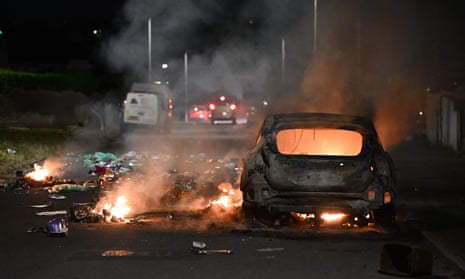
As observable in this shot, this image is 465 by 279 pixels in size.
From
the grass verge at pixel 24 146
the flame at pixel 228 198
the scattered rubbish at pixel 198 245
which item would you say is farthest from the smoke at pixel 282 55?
the scattered rubbish at pixel 198 245

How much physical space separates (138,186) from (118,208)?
295cm

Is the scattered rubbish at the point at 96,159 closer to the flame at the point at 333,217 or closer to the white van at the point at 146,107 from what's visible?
the flame at the point at 333,217

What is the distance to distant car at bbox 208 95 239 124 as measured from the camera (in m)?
41.9

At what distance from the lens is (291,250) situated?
882cm

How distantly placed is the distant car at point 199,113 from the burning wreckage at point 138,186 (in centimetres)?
2469

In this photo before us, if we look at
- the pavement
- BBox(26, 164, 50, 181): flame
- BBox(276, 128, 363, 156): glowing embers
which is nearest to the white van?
the pavement

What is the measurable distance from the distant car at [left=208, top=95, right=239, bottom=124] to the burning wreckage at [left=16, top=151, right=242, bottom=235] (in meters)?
19.5

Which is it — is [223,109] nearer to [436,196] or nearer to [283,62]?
[283,62]

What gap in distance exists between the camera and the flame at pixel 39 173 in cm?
1628

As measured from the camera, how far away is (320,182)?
395 inches

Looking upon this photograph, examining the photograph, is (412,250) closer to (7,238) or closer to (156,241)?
(156,241)

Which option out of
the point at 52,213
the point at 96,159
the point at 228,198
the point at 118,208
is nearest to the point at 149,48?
the point at 96,159

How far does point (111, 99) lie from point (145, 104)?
4.87 metres

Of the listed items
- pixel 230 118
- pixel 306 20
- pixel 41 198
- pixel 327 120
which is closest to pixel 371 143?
pixel 327 120
